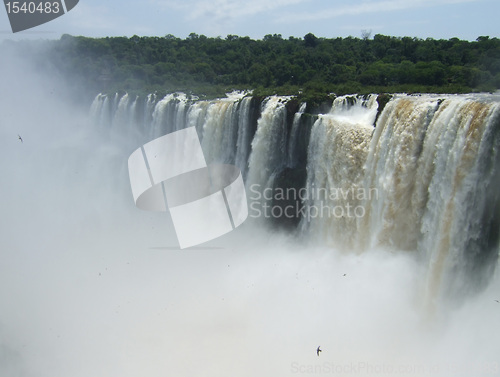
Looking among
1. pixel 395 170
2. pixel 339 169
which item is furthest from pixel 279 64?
pixel 395 170

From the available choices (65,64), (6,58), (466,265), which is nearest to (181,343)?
(466,265)

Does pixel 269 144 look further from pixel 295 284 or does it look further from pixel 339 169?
pixel 295 284

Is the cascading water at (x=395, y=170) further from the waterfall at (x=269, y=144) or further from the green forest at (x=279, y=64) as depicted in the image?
the green forest at (x=279, y=64)

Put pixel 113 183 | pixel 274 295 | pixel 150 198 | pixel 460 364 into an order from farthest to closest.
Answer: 1. pixel 113 183
2. pixel 150 198
3. pixel 274 295
4. pixel 460 364

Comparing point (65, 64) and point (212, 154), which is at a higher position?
point (65, 64)

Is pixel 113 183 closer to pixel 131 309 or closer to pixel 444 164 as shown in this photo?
pixel 131 309

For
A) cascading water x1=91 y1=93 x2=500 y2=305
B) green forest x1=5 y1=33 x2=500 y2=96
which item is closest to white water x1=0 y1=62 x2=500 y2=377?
cascading water x1=91 y1=93 x2=500 y2=305
